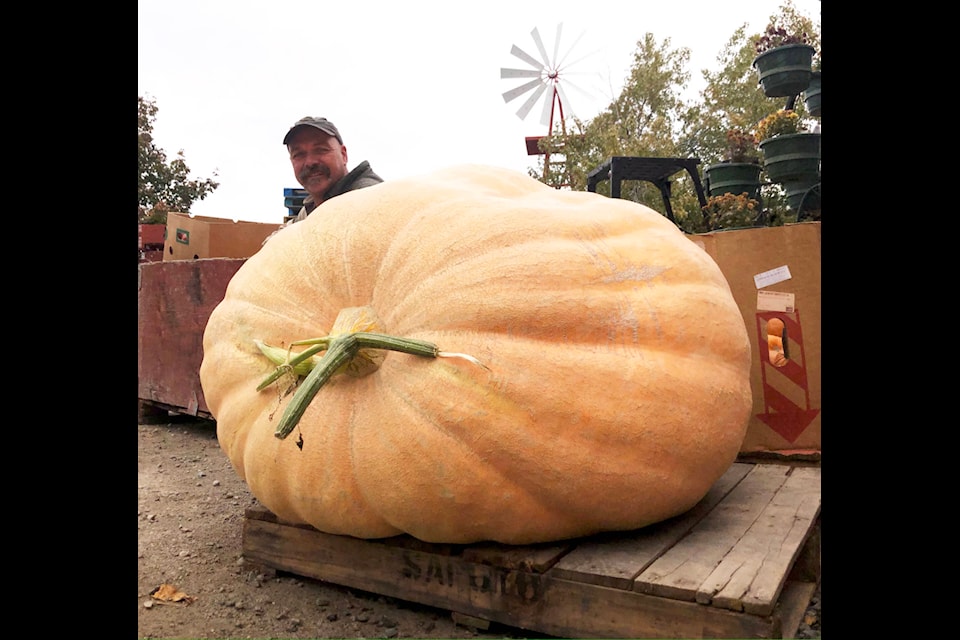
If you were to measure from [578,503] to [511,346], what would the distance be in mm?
422

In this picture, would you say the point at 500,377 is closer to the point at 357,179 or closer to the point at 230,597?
the point at 230,597

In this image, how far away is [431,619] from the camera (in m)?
1.97

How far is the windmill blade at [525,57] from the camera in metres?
16.3

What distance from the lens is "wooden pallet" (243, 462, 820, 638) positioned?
60.2 inches

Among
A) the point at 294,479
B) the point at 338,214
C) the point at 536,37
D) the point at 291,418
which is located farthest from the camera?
the point at 536,37

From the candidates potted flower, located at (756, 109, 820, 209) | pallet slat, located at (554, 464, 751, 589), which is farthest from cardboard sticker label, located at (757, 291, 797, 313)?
potted flower, located at (756, 109, 820, 209)

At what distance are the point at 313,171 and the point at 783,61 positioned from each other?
15.5ft

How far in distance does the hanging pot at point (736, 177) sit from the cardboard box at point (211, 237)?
412cm

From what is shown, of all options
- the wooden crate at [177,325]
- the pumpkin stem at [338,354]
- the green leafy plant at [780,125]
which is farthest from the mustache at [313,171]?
the green leafy plant at [780,125]

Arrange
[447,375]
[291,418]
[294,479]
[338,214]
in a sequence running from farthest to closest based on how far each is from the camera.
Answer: [338,214] → [294,479] → [447,375] → [291,418]

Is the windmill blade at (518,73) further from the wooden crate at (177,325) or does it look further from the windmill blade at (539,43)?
the wooden crate at (177,325)

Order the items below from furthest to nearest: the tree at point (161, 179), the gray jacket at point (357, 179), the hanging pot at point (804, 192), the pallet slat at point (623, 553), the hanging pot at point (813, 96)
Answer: the tree at point (161, 179) → the hanging pot at point (813, 96) → the hanging pot at point (804, 192) → the gray jacket at point (357, 179) → the pallet slat at point (623, 553)

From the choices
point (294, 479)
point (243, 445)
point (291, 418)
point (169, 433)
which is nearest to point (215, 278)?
point (169, 433)

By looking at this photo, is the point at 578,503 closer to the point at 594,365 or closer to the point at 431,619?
the point at 594,365
